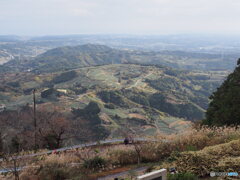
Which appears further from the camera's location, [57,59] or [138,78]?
[57,59]

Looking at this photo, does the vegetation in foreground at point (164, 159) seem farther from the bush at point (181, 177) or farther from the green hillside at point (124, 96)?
the green hillside at point (124, 96)

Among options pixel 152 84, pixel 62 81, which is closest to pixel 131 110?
pixel 152 84

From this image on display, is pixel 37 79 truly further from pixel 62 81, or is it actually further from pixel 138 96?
pixel 138 96

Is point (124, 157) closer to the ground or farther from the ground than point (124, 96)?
farther from the ground

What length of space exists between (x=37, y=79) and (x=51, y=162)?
102m

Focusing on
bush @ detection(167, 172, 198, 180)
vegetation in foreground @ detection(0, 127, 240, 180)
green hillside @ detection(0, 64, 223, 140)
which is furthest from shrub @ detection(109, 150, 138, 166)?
green hillside @ detection(0, 64, 223, 140)

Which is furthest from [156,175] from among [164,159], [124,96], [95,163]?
[124,96]

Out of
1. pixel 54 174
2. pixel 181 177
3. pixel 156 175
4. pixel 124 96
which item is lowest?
pixel 124 96

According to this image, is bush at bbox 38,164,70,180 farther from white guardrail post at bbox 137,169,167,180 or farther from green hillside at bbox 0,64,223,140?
green hillside at bbox 0,64,223,140

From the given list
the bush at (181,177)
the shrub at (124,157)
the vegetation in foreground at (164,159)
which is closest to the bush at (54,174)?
→ the vegetation in foreground at (164,159)

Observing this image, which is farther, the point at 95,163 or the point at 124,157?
the point at 124,157

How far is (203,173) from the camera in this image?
6.62 m

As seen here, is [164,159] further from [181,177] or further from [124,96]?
[124,96]

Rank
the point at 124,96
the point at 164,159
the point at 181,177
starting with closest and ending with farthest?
the point at 181,177 < the point at 164,159 < the point at 124,96
